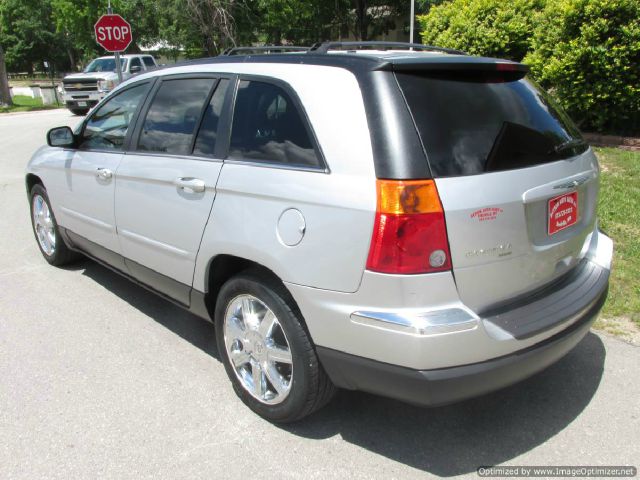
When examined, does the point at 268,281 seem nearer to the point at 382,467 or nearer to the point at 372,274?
the point at 372,274

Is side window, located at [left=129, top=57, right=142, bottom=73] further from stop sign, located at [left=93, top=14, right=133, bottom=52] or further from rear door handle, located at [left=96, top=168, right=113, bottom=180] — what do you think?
rear door handle, located at [left=96, top=168, right=113, bottom=180]

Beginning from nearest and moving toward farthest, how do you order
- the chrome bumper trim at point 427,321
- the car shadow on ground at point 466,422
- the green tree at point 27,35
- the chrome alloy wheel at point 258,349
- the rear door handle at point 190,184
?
the chrome bumper trim at point 427,321, the car shadow on ground at point 466,422, the chrome alloy wheel at point 258,349, the rear door handle at point 190,184, the green tree at point 27,35

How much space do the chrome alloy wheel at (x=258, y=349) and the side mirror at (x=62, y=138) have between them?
2.30 m

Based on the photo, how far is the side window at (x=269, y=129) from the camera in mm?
2531

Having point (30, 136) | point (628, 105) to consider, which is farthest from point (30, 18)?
point (628, 105)

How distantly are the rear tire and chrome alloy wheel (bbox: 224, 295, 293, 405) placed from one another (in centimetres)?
274

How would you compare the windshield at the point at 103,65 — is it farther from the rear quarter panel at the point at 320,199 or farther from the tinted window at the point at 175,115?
the rear quarter panel at the point at 320,199

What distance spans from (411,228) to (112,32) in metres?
10.5

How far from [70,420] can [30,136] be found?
14.0m

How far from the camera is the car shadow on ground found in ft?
8.50

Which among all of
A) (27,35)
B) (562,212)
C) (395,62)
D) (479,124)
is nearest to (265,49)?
(395,62)

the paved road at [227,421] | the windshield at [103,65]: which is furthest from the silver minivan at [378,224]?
the windshield at [103,65]

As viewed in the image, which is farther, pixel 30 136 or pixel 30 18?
pixel 30 18

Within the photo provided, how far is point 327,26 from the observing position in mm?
26266
